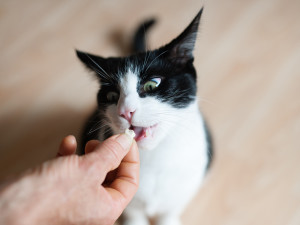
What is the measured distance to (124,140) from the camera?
83cm

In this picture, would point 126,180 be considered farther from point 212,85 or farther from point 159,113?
point 212,85

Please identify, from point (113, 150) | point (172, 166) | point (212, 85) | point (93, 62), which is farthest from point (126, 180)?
point (212, 85)

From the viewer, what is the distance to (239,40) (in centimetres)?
190

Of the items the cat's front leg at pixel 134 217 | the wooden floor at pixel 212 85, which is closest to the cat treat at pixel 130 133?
the cat's front leg at pixel 134 217

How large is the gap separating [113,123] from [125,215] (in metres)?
0.61

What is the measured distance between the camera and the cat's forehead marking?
0.92 m

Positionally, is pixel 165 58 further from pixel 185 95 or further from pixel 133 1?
pixel 133 1

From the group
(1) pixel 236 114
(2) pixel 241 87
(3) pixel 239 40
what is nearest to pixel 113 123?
(1) pixel 236 114

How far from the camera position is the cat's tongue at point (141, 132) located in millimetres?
940

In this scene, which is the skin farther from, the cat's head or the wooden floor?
the wooden floor

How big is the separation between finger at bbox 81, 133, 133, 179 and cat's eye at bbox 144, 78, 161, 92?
21 cm

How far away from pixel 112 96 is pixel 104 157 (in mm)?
290

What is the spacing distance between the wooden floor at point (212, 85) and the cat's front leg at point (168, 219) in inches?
2.6

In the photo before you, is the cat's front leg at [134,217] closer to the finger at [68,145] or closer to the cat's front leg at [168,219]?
the cat's front leg at [168,219]
